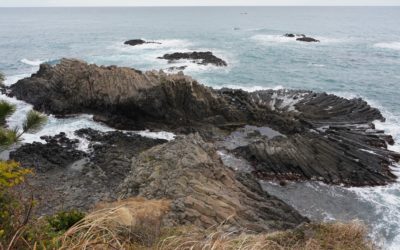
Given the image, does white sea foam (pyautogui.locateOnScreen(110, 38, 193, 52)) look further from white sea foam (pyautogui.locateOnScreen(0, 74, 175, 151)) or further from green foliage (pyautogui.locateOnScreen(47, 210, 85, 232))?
green foliage (pyautogui.locateOnScreen(47, 210, 85, 232))

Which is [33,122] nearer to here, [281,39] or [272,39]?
[272,39]

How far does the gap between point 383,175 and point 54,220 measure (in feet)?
72.2

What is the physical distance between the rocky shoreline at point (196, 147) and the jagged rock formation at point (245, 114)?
0.31 ft

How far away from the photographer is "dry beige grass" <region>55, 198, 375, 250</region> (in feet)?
20.6

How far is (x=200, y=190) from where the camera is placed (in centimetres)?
1753

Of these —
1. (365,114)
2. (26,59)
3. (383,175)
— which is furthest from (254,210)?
(26,59)

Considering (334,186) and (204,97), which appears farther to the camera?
(204,97)

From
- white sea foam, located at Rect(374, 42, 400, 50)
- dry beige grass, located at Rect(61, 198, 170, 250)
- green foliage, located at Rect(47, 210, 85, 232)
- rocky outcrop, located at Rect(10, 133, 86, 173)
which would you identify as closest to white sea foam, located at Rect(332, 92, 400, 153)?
rocky outcrop, located at Rect(10, 133, 86, 173)

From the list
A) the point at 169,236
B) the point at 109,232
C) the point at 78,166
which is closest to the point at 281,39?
the point at 78,166

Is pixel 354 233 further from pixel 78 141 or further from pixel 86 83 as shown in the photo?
pixel 86 83

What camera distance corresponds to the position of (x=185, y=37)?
95.5m

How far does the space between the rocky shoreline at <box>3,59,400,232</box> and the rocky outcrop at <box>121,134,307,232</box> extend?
0.20ft

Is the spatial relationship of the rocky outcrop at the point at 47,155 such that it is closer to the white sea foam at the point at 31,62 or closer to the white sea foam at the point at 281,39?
the white sea foam at the point at 31,62

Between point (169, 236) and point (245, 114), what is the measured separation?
89.9ft
